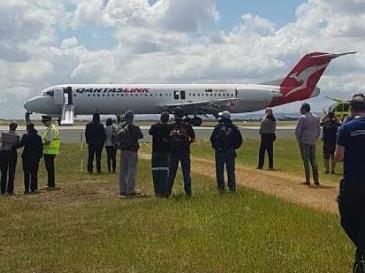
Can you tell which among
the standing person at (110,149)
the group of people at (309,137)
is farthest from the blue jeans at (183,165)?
the standing person at (110,149)

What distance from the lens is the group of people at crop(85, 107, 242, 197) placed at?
46.1ft

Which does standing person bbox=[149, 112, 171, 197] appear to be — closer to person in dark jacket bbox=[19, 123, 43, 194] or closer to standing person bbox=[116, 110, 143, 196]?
standing person bbox=[116, 110, 143, 196]

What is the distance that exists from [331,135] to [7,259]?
12728 millimetres

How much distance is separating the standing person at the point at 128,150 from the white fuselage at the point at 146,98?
139ft

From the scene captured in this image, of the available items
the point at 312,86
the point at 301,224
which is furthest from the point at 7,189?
the point at 312,86

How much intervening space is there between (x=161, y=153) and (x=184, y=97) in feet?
149

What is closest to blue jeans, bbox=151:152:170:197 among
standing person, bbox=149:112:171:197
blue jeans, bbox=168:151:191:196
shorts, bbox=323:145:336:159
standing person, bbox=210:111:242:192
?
standing person, bbox=149:112:171:197

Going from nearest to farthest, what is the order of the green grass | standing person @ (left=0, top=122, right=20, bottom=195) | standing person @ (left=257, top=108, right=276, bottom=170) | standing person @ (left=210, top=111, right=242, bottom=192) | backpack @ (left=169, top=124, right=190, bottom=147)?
the green grass
backpack @ (left=169, top=124, right=190, bottom=147)
standing person @ (left=210, top=111, right=242, bottom=192)
standing person @ (left=0, top=122, right=20, bottom=195)
standing person @ (left=257, top=108, right=276, bottom=170)

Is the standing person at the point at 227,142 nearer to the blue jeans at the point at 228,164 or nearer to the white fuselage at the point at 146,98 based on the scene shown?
the blue jeans at the point at 228,164

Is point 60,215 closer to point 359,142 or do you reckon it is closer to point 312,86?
point 359,142

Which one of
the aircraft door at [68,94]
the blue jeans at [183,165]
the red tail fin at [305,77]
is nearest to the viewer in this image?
the blue jeans at [183,165]

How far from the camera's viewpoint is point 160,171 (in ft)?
47.8

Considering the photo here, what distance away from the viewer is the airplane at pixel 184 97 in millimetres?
57531

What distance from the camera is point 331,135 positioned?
785 inches
